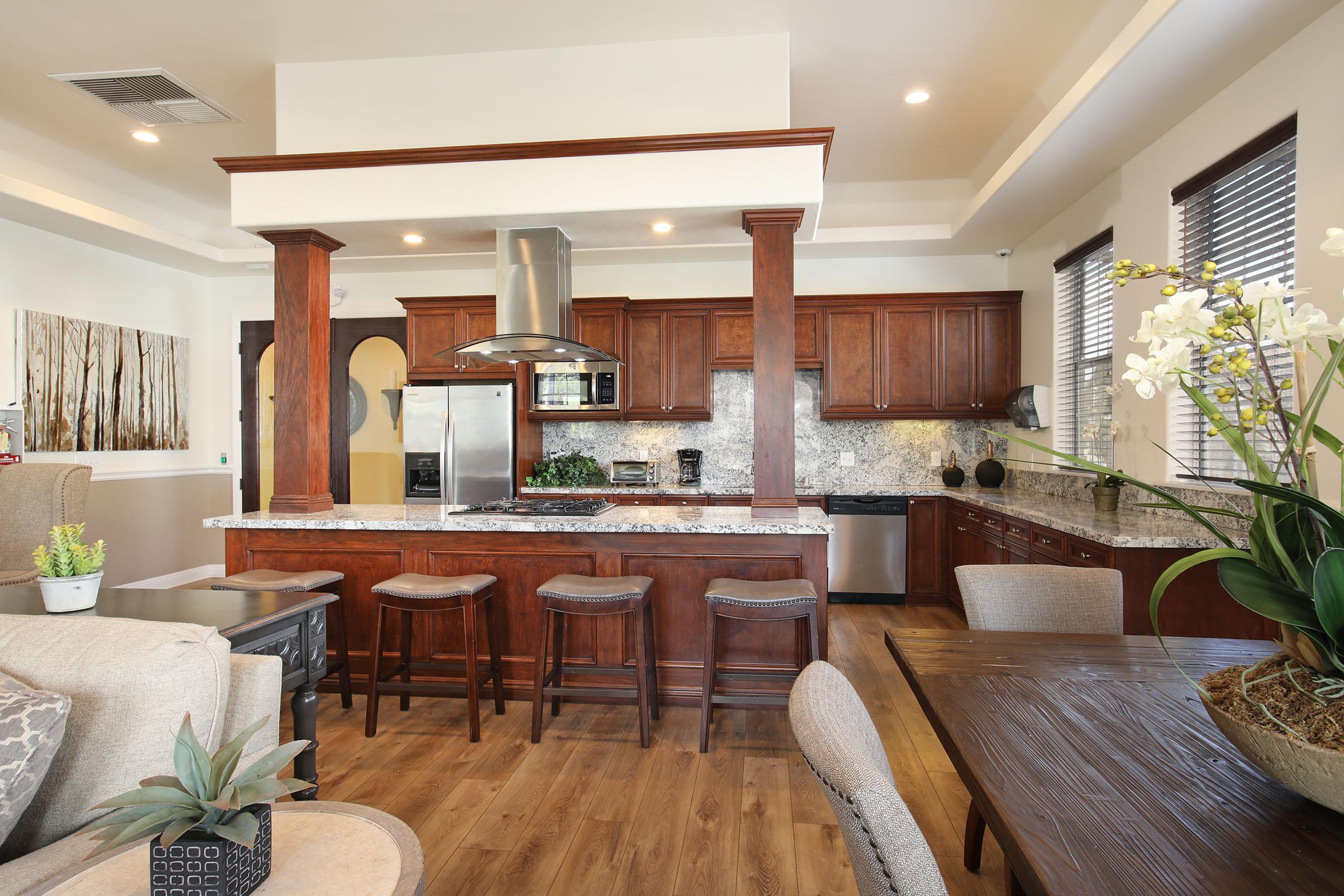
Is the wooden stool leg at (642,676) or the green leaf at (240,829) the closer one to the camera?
the green leaf at (240,829)

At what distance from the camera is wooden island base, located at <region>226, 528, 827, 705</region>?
3.25 metres

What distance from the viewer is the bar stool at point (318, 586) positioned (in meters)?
3.03

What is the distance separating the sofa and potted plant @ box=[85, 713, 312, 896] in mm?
467

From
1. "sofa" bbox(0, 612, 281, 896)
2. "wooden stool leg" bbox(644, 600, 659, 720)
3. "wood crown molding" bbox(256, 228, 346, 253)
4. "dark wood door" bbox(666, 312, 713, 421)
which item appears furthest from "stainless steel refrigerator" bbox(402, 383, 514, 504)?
"sofa" bbox(0, 612, 281, 896)

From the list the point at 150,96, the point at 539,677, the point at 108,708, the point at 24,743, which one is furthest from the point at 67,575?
the point at 150,96

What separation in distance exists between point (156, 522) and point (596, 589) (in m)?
4.86

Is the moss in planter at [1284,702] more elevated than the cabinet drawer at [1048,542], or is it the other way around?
the moss in planter at [1284,702]

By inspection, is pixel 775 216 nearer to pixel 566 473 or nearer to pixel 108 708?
pixel 566 473

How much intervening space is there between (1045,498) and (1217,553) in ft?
13.5

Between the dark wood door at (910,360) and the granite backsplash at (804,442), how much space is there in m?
0.35

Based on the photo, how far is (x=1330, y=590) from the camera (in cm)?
88

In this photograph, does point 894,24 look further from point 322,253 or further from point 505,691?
point 505,691

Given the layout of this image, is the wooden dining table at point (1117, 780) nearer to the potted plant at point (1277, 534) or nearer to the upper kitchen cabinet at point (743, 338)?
the potted plant at point (1277, 534)

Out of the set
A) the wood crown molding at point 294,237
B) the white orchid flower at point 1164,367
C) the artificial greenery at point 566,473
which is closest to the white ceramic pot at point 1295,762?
the white orchid flower at point 1164,367
